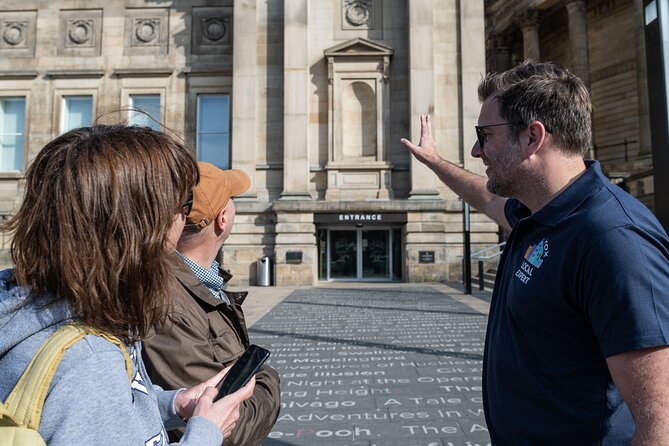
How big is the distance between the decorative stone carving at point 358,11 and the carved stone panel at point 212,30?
5.07 metres

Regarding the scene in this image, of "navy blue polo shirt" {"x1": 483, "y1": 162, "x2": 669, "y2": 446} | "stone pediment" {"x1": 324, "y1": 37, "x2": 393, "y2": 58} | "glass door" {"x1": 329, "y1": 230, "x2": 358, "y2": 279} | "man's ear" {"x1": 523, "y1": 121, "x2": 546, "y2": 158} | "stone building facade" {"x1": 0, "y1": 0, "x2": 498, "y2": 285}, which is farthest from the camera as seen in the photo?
"glass door" {"x1": 329, "y1": 230, "x2": 358, "y2": 279}

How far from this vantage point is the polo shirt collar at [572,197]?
1.68 m

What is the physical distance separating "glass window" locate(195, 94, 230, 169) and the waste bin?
17.6 ft

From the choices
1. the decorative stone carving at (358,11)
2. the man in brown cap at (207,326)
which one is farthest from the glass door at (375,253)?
the man in brown cap at (207,326)

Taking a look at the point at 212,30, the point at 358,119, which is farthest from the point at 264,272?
the point at 212,30

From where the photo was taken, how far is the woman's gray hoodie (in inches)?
40.3

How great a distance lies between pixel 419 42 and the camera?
19.3 metres

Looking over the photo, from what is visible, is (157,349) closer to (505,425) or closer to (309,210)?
(505,425)

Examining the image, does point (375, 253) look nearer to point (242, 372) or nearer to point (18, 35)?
point (18, 35)

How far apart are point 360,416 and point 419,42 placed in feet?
56.6

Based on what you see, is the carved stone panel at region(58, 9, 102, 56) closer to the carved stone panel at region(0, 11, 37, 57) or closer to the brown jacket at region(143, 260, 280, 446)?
the carved stone panel at region(0, 11, 37, 57)

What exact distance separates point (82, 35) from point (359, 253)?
14814 mm

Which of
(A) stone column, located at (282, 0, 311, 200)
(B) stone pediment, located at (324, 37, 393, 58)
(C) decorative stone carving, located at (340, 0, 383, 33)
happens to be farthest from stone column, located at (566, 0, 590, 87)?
(A) stone column, located at (282, 0, 311, 200)

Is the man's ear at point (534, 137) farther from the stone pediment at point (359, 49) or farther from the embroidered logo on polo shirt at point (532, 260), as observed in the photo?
the stone pediment at point (359, 49)
